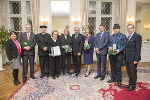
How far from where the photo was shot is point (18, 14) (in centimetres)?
627

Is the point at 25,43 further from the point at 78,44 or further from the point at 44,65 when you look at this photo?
the point at 78,44

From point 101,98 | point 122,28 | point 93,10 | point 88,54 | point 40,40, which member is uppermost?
point 93,10

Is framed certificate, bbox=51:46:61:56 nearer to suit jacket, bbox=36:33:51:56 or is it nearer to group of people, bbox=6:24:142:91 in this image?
group of people, bbox=6:24:142:91

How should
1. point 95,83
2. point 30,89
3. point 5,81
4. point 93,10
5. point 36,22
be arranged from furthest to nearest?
point 93,10 < point 36,22 < point 5,81 < point 95,83 < point 30,89

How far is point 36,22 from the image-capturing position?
5676mm

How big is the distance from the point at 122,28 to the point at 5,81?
5.51m

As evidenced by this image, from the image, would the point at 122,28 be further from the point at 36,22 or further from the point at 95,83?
the point at 36,22

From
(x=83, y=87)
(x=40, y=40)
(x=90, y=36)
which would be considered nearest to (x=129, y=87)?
(x=83, y=87)

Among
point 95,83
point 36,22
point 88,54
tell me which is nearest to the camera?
point 95,83

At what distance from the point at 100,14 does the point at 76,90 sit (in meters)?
4.81

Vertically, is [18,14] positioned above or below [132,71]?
above

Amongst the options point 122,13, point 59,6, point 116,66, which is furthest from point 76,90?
point 59,6

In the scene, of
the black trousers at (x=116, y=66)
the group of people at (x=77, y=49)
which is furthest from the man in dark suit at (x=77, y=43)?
the black trousers at (x=116, y=66)

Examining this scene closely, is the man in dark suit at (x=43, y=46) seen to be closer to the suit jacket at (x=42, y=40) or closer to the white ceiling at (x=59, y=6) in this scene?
the suit jacket at (x=42, y=40)
